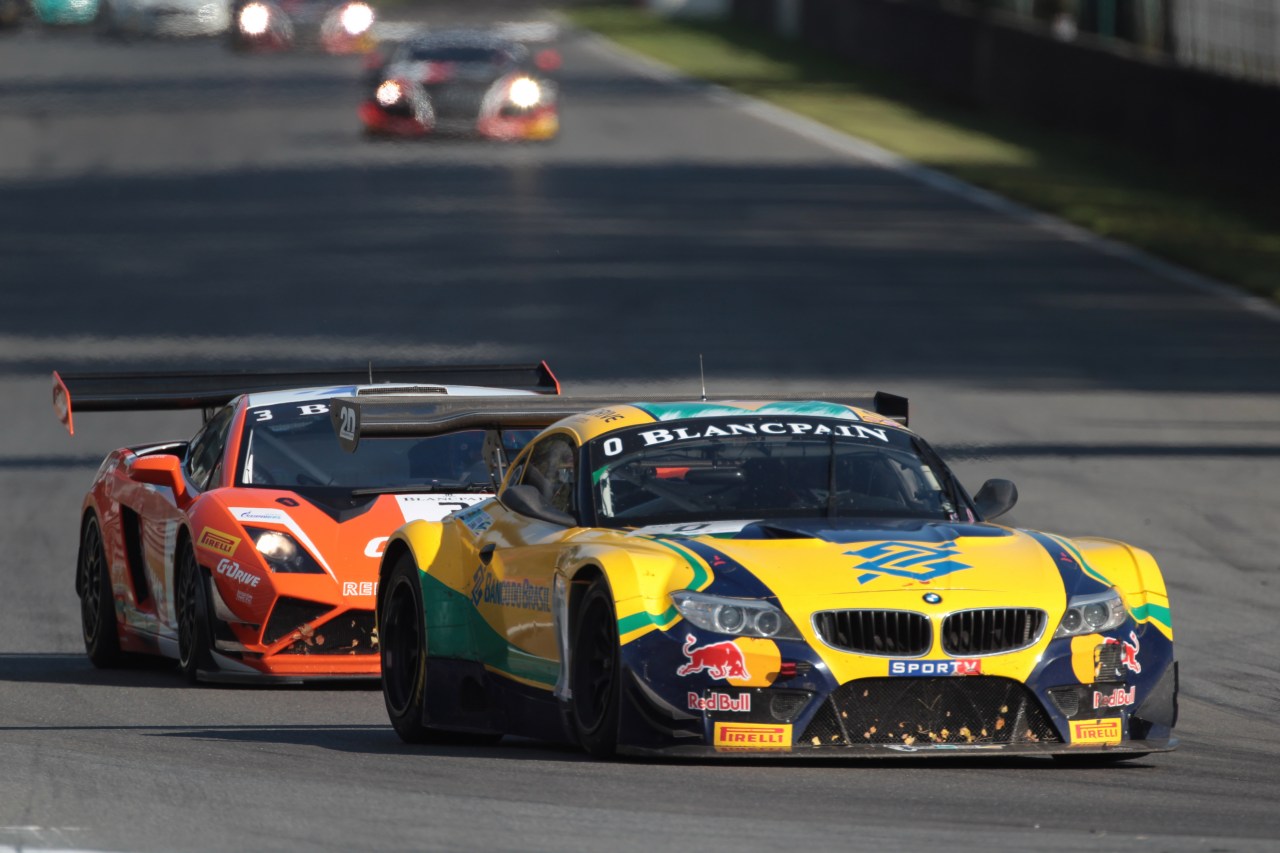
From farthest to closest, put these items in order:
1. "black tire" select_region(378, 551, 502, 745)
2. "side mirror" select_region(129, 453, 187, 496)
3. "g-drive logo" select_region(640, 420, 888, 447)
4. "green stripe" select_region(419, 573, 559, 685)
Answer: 1. "side mirror" select_region(129, 453, 187, 496)
2. "black tire" select_region(378, 551, 502, 745)
3. "g-drive logo" select_region(640, 420, 888, 447)
4. "green stripe" select_region(419, 573, 559, 685)

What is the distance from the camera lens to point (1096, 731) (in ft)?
25.5

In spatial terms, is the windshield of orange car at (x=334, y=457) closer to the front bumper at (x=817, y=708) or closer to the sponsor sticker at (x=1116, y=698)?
the front bumper at (x=817, y=708)

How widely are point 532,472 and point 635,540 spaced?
1233mm

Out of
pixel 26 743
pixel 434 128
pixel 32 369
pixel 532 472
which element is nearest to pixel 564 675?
pixel 532 472

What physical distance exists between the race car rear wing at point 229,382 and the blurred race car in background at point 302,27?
45.1 metres

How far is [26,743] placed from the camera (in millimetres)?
8664

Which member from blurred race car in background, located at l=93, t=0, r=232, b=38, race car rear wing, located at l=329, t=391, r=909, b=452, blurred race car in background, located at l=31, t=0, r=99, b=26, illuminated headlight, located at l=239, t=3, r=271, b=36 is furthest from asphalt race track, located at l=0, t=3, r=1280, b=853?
blurred race car in background, located at l=31, t=0, r=99, b=26

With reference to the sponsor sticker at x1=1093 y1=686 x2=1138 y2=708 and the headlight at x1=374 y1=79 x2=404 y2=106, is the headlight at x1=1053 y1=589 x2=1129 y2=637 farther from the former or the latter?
the headlight at x1=374 y1=79 x2=404 y2=106

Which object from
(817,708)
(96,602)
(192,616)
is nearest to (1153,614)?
(817,708)

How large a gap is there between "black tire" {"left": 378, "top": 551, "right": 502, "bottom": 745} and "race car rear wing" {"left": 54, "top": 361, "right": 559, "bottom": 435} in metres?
2.77

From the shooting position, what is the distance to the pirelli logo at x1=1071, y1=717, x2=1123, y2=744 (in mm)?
→ 7730

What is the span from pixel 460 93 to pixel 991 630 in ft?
98.2

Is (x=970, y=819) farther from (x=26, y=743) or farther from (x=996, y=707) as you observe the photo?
(x=26, y=743)

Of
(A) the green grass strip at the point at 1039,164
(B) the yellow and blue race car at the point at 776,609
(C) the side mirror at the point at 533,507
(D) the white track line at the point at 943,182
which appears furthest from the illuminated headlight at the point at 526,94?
(C) the side mirror at the point at 533,507
